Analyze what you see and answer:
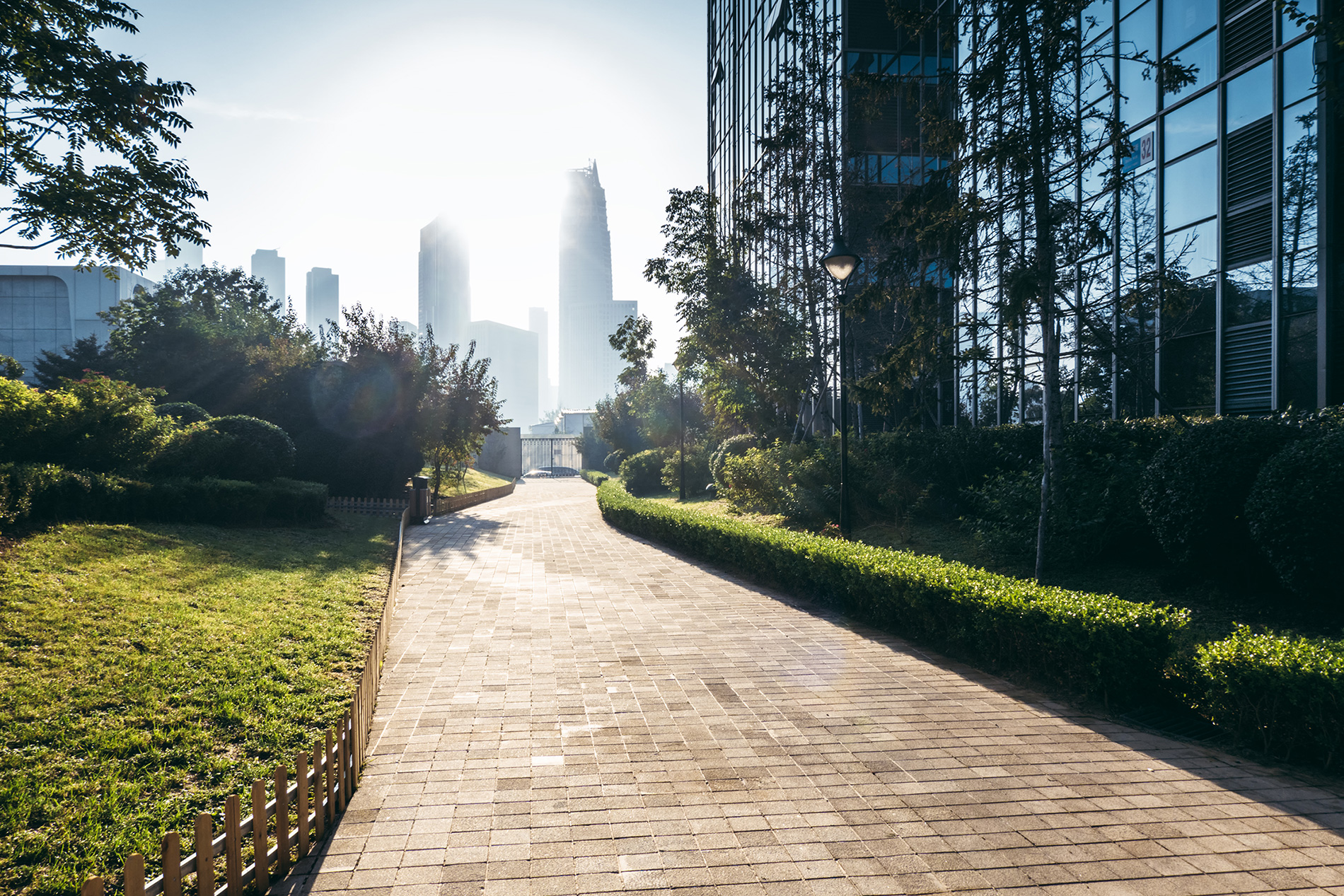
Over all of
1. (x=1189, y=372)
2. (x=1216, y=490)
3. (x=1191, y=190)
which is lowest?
(x=1216, y=490)

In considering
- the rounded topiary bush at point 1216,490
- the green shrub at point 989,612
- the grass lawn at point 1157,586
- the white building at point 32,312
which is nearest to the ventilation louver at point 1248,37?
the rounded topiary bush at point 1216,490

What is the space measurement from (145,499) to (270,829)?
9.22 meters

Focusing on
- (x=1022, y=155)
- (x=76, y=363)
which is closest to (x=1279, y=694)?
(x=1022, y=155)

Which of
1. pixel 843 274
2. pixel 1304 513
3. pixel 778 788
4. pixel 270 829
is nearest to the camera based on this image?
pixel 270 829

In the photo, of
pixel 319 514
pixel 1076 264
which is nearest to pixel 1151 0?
pixel 1076 264

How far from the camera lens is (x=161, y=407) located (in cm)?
1520

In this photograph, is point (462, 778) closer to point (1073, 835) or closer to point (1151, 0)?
point (1073, 835)

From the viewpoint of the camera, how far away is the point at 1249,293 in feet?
33.3

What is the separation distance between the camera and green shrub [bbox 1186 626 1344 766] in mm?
4082

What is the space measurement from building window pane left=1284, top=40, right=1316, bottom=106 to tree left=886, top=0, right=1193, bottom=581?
7.05 ft

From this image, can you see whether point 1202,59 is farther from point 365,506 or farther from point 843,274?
point 365,506

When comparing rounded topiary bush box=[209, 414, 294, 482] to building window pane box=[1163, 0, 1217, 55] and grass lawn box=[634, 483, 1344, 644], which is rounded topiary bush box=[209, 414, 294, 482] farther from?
building window pane box=[1163, 0, 1217, 55]

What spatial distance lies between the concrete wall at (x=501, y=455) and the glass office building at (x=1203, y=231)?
43.9m

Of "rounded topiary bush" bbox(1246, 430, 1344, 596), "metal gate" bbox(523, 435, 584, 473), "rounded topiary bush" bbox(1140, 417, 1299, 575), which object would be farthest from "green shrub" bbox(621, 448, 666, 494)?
"metal gate" bbox(523, 435, 584, 473)
